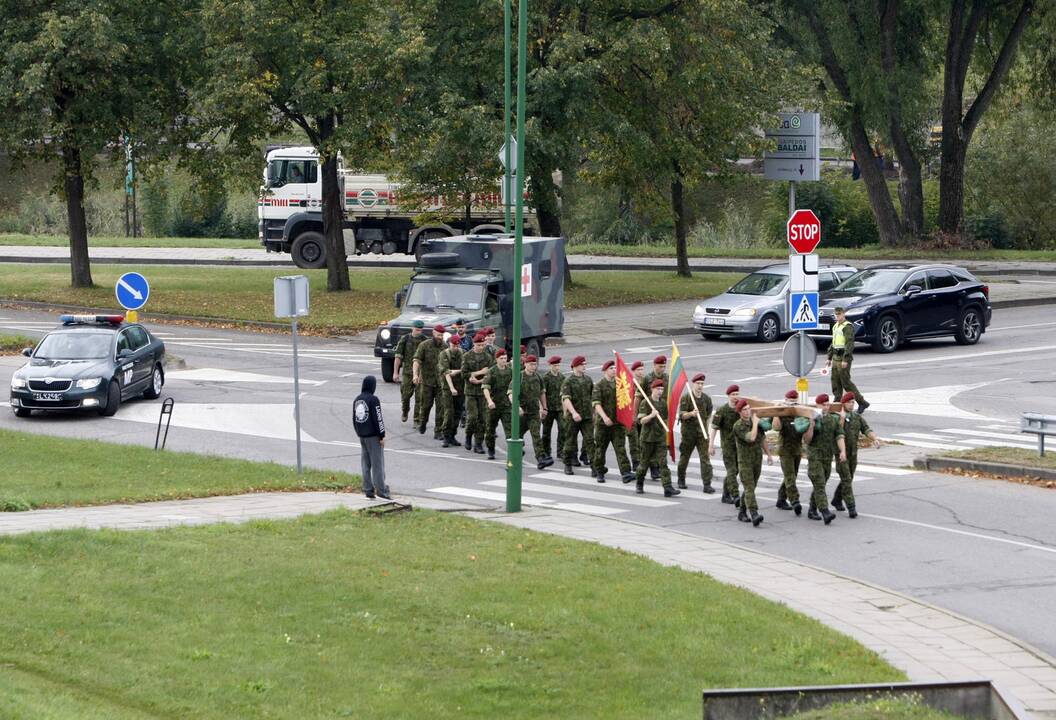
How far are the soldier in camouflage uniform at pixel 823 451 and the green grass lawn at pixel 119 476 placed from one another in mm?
5504

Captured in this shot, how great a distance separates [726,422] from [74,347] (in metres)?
12.0

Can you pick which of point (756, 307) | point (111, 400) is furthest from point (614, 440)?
point (756, 307)

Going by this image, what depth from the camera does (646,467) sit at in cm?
1791

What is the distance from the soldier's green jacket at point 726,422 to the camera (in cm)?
1647

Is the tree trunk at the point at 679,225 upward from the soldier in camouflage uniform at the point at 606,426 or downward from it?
upward

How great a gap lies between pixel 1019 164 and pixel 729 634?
5148 centimetres

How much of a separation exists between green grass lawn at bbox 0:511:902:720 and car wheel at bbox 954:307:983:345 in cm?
2026

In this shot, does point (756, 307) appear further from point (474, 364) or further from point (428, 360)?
point (474, 364)

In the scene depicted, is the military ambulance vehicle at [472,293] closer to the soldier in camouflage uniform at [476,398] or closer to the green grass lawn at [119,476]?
the soldier in camouflage uniform at [476,398]

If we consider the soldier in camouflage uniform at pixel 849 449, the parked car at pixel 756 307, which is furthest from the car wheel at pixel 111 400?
the parked car at pixel 756 307

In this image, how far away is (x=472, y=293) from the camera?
26.6 metres

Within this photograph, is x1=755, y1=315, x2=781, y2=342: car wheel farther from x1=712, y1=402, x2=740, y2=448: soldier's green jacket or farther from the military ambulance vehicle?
x1=712, y1=402, x2=740, y2=448: soldier's green jacket

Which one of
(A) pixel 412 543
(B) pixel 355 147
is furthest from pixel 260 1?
(A) pixel 412 543

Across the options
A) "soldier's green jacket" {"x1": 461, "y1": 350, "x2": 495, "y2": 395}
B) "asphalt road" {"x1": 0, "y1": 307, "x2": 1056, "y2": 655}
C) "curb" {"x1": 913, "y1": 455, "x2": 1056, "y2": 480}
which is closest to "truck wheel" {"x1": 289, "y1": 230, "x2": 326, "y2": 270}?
"asphalt road" {"x1": 0, "y1": 307, "x2": 1056, "y2": 655}
